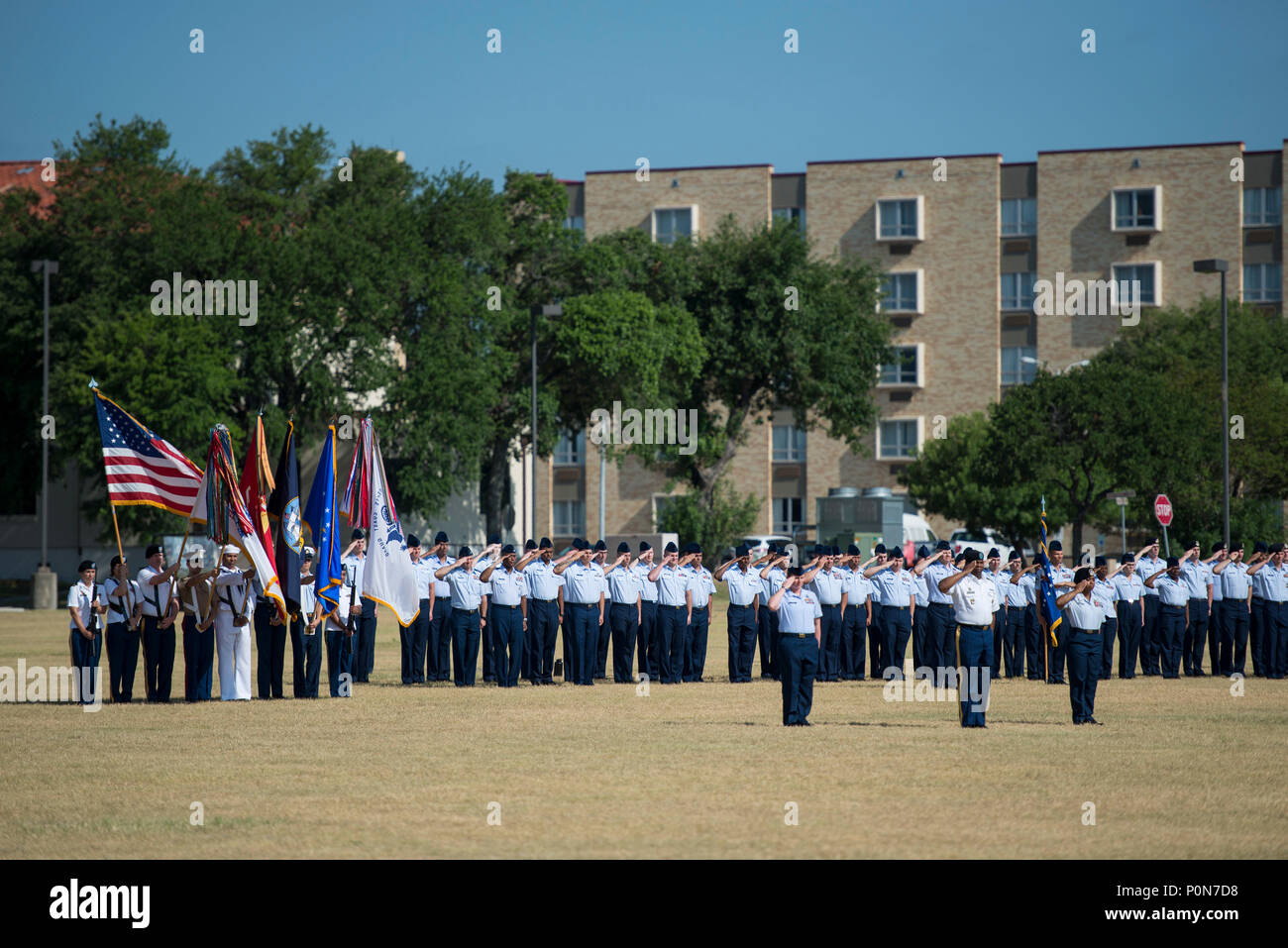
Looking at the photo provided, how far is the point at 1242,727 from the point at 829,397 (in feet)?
138

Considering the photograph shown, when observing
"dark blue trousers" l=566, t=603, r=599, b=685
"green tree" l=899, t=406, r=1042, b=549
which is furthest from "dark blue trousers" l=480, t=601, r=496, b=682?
"green tree" l=899, t=406, r=1042, b=549

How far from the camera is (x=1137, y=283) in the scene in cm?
7138

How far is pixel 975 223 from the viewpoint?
238ft

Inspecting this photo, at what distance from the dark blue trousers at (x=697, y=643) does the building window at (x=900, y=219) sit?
5302 cm

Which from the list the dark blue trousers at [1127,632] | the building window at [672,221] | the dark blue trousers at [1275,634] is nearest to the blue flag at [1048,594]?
the dark blue trousers at [1127,632]

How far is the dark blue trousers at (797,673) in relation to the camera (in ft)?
51.5

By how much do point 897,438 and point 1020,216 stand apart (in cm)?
1179

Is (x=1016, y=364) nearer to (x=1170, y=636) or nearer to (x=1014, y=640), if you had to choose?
(x=1170, y=636)

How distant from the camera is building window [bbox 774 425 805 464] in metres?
75.8

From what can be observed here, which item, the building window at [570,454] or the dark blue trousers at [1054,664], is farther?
the building window at [570,454]

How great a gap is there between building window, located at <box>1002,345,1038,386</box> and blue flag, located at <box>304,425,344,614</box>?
5798 centimetres

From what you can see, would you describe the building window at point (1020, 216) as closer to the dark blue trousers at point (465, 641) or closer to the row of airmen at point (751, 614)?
the row of airmen at point (751, 614)

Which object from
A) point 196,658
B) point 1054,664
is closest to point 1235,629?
point 1054,664
